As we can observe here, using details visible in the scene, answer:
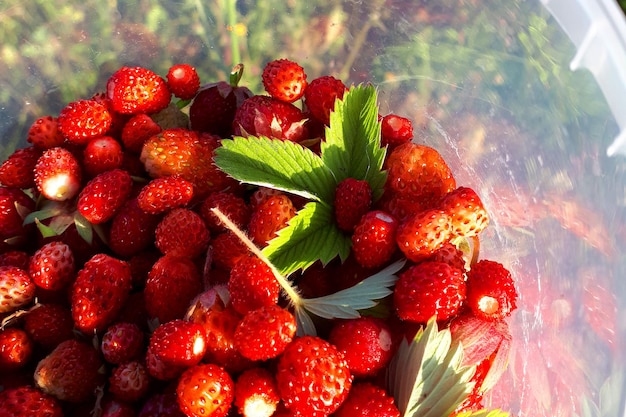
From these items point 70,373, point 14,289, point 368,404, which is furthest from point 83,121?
point 368,404

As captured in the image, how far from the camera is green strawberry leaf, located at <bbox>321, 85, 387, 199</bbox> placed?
2.82 feet

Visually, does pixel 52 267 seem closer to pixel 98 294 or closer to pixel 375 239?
pixel 98 294

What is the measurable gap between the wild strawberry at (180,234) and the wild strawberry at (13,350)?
0.22 m

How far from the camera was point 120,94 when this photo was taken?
97 centimetres

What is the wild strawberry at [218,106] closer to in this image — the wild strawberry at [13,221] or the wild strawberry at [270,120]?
the wild strawberry at [270,120]

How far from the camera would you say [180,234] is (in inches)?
32.5

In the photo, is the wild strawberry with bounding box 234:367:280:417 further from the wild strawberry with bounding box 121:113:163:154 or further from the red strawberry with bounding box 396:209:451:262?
the wild strawberry with bounding box 121:113:163:154

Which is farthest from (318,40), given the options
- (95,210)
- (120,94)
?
(95,210)

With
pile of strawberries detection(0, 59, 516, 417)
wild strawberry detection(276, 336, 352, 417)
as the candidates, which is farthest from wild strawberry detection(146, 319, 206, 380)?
wild strawberry detection(276, 336, 352, 417)

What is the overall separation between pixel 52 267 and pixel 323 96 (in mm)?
459

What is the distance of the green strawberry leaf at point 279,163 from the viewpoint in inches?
33.1

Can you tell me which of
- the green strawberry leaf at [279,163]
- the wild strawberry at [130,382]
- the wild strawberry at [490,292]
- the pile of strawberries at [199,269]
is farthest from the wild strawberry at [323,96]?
the wild strawberry at [130,382]

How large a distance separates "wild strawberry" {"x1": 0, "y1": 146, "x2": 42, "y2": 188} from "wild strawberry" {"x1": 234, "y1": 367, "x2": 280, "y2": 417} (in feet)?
1.73

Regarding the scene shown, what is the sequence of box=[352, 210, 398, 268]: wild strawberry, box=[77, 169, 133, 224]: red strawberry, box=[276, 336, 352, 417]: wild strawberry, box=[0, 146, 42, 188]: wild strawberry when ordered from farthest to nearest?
box=[0, 146, 42, 188]: wild strawberry, box=[77, 169, 133, 224]: red strawberry, box=[352, 210, 398, 268]: wild strawberry, box=[276, 336, 352, 417]: wild strawberry
